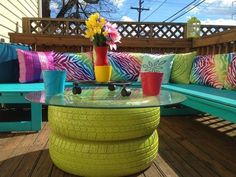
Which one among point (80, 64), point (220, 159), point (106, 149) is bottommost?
point (220, 159)

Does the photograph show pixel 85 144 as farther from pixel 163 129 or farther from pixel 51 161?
pixel 163 129

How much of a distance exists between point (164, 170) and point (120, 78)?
218 cm

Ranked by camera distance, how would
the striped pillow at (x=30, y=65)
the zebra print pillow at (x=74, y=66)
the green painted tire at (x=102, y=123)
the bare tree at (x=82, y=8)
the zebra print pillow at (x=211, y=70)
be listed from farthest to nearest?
the bare tree at (x=82, y=8), the zebra print pillow at (x=74, y=66), the striped pillow at (x=30, y=65), the zebra print pillow at (x=211, y=70), the green painted tire at (x=102, y=123)

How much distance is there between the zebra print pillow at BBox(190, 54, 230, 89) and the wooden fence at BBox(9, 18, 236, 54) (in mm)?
570

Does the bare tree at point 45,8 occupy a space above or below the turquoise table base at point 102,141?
above

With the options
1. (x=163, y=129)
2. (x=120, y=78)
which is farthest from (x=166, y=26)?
(x=163, y=129)

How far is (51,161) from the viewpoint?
202 centimetres

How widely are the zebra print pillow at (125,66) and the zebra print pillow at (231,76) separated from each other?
1328 millimetres

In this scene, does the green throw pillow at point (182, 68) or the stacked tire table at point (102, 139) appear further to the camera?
the green throw pillow at point (182, 68)

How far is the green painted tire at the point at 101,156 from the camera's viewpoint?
1.69 metres

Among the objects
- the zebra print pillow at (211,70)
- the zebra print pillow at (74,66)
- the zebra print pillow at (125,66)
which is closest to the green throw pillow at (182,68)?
the zebra print pillow at (211,70)

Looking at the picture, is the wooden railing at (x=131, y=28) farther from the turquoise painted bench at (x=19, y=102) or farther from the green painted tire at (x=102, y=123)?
the green painted tire at (x=102, y=123)

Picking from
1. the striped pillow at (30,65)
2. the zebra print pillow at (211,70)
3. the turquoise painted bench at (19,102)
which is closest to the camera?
the turquoise painted bench at (19,102)

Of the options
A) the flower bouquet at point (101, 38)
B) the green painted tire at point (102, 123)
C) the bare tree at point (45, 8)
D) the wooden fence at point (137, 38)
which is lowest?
the green painted tire at point (102, 123)
